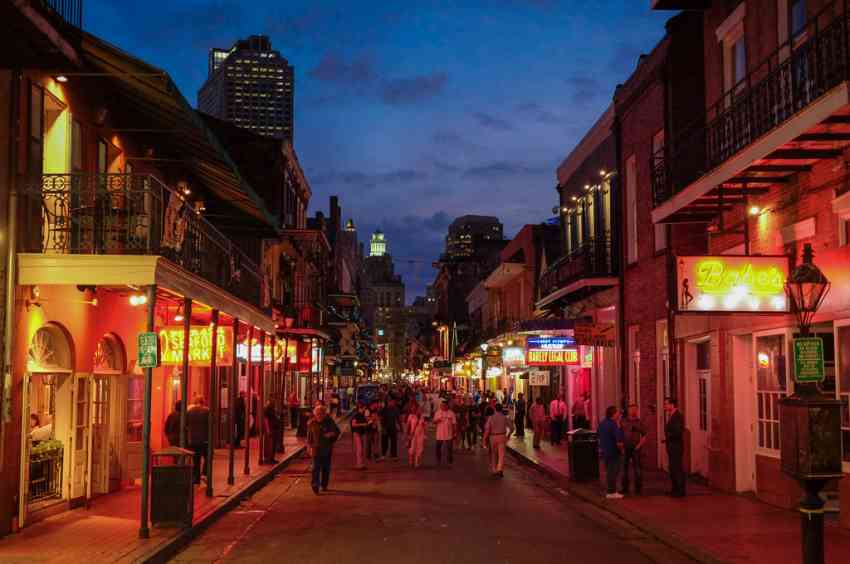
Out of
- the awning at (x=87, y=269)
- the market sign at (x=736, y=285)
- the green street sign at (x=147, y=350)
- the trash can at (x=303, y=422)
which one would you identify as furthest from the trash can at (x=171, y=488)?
the trash can at (x=303, y=422)

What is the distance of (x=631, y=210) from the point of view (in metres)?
26.3

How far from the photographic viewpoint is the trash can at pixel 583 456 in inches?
839

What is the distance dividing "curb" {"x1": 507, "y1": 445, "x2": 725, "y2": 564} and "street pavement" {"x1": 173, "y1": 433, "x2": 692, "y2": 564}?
14cm

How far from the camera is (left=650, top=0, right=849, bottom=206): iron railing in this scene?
12109 millimetres

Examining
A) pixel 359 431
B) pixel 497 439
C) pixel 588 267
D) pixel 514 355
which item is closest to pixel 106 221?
pixel 497 439

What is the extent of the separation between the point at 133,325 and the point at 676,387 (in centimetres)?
1156

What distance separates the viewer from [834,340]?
14.4 meters

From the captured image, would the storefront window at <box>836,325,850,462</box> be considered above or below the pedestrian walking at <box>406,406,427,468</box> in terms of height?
above

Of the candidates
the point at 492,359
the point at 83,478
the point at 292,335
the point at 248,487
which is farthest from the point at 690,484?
the point at 492,359

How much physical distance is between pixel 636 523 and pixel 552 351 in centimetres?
1464

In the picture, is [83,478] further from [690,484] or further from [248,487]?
[690,484]

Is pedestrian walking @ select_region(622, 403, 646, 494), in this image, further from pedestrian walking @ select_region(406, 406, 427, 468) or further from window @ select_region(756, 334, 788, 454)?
pedestrian walking @ select_region(406, 406, 427, 468)

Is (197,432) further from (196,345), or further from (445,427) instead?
(445,427)

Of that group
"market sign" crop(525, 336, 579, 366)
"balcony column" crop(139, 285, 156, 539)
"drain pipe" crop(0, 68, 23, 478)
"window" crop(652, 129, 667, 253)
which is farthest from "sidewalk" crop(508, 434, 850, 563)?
"drain pipe" crop(0, 68, 23, 478)
